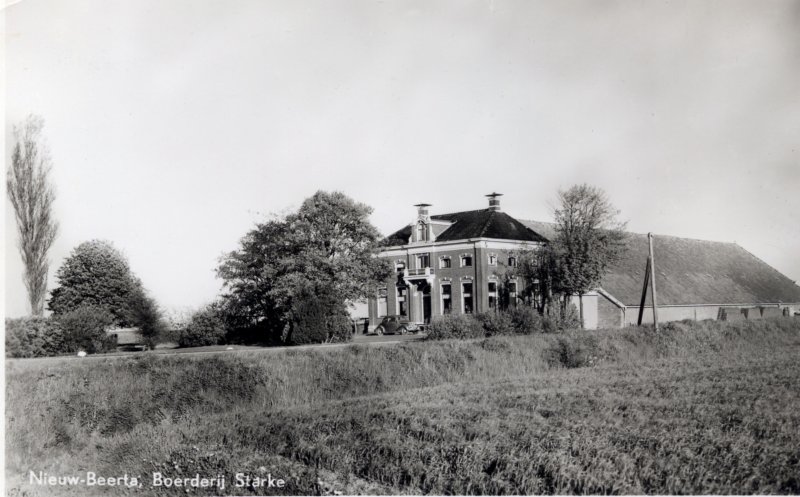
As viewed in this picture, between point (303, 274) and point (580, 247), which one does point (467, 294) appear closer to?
point (580, 247)

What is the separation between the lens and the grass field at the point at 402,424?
6.00m

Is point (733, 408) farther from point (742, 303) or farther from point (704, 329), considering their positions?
point (742, 303)

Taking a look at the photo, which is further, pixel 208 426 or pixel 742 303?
pixel 742 303

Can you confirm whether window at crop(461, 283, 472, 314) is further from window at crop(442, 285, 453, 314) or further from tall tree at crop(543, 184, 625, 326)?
tall tree at crop(543, 184, 625, 326)

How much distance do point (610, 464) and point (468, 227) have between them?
25.9 m

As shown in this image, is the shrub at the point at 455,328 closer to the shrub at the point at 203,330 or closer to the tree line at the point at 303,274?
the tree line at the point at 303,274

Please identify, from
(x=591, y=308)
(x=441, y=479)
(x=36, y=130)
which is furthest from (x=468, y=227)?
(x=441, y=479)

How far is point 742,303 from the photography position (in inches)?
827

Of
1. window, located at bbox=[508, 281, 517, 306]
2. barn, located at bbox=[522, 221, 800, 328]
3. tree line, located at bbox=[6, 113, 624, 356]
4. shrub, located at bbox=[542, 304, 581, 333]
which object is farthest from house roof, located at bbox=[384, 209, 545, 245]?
shrub, located at bbox=[542, 304, 581, 333]

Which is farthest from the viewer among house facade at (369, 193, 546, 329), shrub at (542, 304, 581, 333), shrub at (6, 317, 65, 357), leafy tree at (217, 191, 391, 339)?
house facade at (369, 193, 546, 329)

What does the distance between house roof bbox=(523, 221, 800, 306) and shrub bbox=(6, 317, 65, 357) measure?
48.0 ft

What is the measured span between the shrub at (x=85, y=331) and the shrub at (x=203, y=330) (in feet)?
27.9

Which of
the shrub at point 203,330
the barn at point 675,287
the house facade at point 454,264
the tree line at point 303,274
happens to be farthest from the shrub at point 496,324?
the house facade at point 454,264

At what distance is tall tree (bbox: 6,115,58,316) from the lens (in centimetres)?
895
